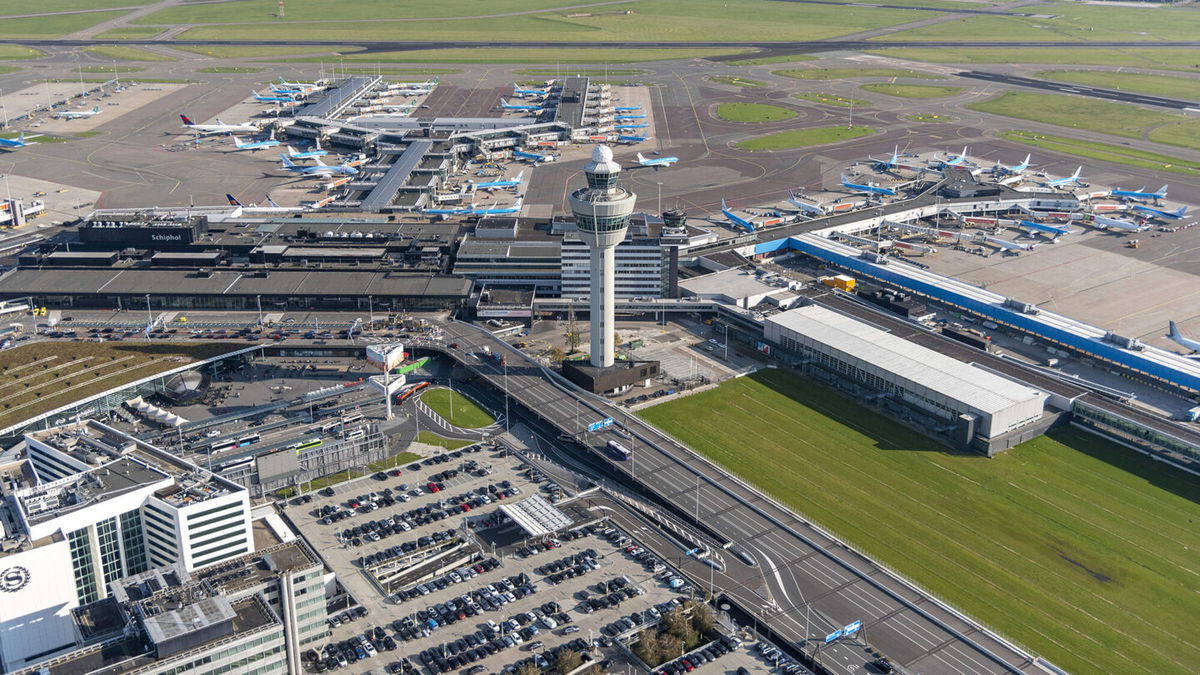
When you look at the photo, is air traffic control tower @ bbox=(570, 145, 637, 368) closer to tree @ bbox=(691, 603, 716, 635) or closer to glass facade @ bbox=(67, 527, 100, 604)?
tree @ bbox=(691, 603, 716, 635)

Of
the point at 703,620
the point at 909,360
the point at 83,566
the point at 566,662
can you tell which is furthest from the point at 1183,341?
the point at 83,566

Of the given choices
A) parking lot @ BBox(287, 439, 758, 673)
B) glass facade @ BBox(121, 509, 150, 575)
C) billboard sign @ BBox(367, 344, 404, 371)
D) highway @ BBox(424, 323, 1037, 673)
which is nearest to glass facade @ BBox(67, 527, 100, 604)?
glass facade @ BBox(121, 509, 150, 575)

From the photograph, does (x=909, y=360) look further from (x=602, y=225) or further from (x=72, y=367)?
(x=72, y=367)

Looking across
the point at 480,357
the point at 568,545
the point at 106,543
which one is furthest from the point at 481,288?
the point at 106,543

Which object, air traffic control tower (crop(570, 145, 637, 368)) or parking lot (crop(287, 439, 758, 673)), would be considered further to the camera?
air traffic control tower (crop(570, 145, 637, 368))

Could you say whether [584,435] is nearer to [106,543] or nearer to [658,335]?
[658,335]

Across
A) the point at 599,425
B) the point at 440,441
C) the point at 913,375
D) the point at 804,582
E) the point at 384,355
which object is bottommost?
the point at 804,582

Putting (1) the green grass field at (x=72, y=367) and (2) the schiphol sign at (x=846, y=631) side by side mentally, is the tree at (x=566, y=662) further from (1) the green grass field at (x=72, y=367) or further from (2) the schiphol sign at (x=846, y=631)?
(1) the green grass field at (x=72, y=367)
